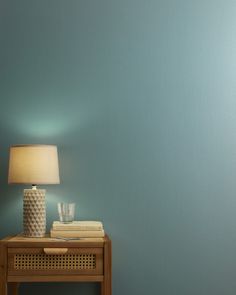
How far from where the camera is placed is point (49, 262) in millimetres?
2207

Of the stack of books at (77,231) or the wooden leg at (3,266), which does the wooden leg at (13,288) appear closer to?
the wooden leg at (3,266)

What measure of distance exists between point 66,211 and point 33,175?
0.26 metres

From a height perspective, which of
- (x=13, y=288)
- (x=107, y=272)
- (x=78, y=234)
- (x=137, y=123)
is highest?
(x=137, y=123)

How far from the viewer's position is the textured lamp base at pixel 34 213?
2342 millimetres

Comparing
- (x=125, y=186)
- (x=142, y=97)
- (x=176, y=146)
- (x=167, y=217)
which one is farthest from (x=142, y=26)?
(x=167, y=217)

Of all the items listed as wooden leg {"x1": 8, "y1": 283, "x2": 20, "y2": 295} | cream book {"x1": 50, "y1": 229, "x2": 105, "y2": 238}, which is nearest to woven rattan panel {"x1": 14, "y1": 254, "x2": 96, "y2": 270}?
cream book {"x1": 50, "y1": 229, "x2": 105, "y2": 238}

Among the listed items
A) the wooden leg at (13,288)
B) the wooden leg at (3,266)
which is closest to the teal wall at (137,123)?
the wooden leg at (13,288)

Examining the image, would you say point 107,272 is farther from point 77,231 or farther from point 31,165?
point 31,165

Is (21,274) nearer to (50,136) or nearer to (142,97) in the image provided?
(50,136)

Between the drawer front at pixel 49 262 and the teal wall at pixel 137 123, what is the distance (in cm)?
42

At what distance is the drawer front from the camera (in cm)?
220

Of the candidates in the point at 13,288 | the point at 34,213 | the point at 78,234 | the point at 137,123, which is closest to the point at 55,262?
the point at 78,234

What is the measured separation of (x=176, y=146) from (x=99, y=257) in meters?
0.81

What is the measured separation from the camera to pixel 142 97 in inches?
106
